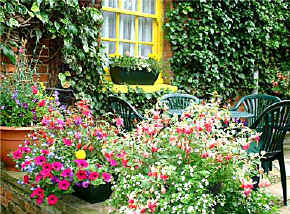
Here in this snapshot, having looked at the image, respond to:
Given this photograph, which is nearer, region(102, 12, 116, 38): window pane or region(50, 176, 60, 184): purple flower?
region(50, 176, 60, 184): purple flower

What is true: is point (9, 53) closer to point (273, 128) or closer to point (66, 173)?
point (66, 173)

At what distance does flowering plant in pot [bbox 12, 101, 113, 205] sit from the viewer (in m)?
2.20

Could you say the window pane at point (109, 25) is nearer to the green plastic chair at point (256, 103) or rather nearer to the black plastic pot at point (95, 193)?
the green plastic chair at point (256, 103)

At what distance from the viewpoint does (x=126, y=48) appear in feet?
15.5

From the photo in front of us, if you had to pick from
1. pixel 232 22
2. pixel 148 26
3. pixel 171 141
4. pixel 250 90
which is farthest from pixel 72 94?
pixel 250 90

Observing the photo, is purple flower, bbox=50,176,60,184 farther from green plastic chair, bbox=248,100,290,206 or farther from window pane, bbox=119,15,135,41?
window pane, bbox=119,15,135,41

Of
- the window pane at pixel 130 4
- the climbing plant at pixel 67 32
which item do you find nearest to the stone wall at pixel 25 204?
the climbing plant at pixel 67 32

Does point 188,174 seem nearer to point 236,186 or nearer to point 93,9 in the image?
point 236,186

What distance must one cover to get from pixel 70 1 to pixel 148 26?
147 centimetres

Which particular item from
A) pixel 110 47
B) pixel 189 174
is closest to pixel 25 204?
pixel 189 174

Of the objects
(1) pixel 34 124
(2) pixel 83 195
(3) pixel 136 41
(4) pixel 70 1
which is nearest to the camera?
(2) pixel 83 195

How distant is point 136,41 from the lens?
4805 millimetres

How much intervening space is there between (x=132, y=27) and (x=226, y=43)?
1.48m

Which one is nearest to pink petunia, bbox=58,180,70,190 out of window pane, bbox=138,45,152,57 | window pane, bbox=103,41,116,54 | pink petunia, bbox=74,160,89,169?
pink petunia, bbox=74,160,89,169
